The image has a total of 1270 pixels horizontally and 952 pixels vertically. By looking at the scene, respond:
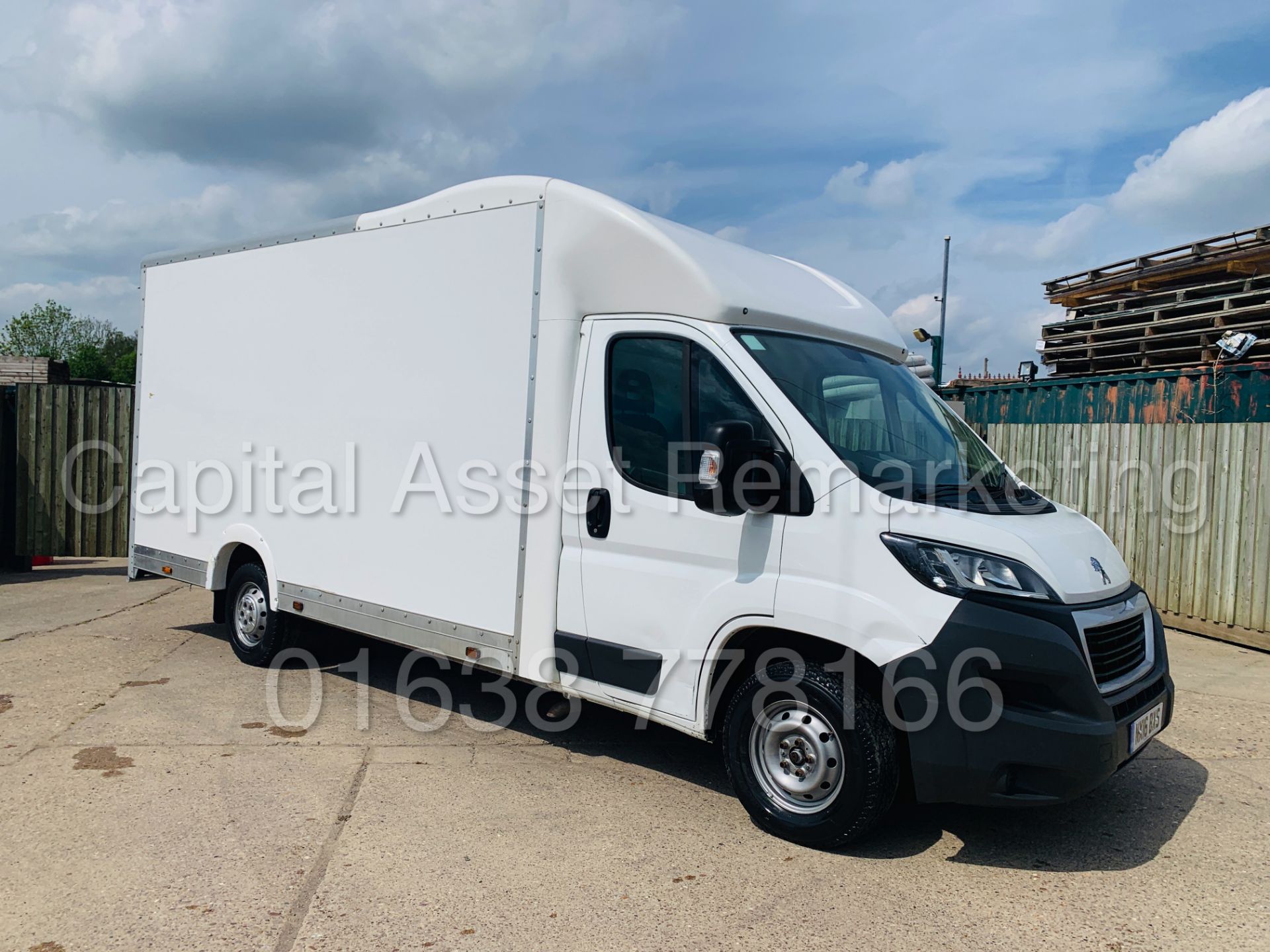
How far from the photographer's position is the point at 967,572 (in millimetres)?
3781

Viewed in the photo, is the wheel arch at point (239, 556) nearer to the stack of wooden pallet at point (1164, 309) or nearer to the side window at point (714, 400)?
the side window at point (714, 400)

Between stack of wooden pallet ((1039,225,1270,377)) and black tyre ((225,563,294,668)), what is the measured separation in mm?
13831

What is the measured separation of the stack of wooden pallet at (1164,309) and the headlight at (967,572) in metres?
12.7

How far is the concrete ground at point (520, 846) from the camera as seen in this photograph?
350 cm

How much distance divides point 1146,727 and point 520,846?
108 inches

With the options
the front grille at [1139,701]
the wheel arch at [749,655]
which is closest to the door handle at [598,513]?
the wheel arch at [749,655]

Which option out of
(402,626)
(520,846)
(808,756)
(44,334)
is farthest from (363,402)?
(44,334)

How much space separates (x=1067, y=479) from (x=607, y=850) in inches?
298

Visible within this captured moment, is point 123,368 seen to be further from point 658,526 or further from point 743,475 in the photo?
point 743,475

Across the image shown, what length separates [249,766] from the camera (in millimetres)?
5039

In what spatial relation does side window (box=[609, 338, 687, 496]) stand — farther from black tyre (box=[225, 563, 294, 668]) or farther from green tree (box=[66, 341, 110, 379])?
green tree (box=[66, 341, 110, 379])

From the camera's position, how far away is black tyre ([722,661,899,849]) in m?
3.94

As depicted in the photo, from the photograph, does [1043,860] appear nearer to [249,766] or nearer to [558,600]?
[558,600]

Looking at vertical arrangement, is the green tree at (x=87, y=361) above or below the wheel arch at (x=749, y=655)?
above
